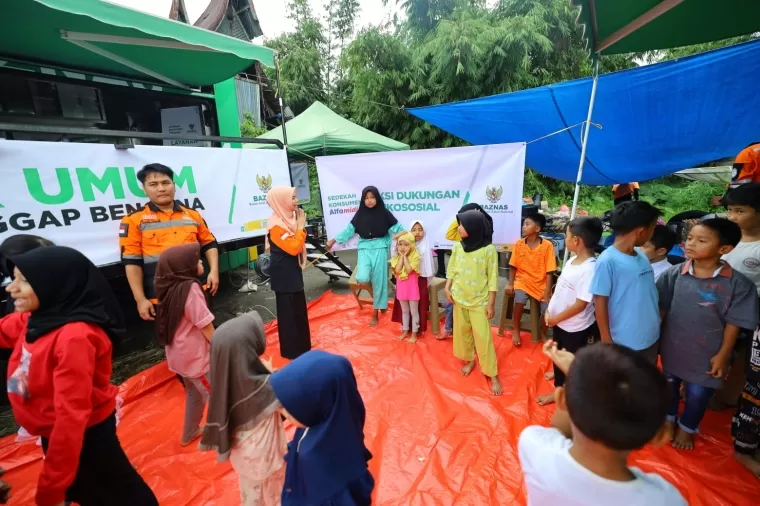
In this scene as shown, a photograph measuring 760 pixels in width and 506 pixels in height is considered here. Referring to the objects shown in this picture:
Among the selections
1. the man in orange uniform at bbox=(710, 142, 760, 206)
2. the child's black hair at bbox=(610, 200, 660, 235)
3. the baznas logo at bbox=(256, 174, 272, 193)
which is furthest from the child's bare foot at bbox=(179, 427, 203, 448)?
the man in orange uniform at bbox=(710, 142, 760, 206)

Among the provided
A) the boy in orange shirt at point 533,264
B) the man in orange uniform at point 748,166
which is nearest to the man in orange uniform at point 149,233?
the boy in orange shirt at point 533,264

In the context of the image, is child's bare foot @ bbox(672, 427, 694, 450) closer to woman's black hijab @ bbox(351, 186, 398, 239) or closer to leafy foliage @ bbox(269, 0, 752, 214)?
woman's black hijab @ bbox(351, 186, 398, 239)

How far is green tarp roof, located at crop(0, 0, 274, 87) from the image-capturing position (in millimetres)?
2414

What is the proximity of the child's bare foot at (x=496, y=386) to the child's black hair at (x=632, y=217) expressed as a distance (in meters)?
1.51

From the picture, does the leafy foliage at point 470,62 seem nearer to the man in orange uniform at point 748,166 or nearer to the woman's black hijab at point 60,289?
the man in orange uniform at point 748,166

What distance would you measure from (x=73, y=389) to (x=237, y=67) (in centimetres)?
398

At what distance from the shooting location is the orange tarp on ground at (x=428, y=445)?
1.96m

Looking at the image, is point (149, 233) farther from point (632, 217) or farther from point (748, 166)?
point (748, 166)

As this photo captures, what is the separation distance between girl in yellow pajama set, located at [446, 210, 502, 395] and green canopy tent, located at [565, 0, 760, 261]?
157cm

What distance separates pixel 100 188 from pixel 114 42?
153 centimetres

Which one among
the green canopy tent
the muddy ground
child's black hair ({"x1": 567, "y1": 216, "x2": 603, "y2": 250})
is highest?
the green canopy tent

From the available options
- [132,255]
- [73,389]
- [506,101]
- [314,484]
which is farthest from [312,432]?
[506,101]

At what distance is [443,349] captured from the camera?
3547 mm

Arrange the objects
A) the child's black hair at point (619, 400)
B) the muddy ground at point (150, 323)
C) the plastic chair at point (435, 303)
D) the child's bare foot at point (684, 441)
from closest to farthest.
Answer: the child's black hair at point (619, 400)
the child's bare foot at point (684, 441)
the muddy ground at point (150, 323)
the plastic chair at point (435, 303)
